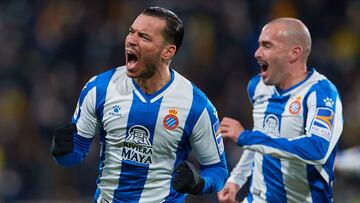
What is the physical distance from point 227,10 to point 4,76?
3565mm

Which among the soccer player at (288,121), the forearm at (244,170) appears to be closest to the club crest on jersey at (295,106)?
the soccer player at (288,121)

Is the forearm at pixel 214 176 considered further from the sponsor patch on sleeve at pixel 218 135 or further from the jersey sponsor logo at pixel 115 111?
the jersey sponsor logo at pixel 115 111

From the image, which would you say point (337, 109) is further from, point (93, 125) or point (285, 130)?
point (93, 125)

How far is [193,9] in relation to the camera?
13.5m

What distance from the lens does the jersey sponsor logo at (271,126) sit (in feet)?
20.3

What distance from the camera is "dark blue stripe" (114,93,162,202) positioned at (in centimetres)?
545

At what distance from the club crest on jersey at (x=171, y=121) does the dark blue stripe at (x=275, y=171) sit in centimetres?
100

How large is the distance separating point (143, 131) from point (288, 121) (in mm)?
1182

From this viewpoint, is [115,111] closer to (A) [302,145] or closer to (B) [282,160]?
(A) [302,145]

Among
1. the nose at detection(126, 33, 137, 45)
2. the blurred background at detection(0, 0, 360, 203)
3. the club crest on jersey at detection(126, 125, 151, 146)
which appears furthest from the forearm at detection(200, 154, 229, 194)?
the blurred background at detection(0, 0, 360, 203)

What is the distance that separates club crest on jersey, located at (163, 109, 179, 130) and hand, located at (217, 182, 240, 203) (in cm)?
127

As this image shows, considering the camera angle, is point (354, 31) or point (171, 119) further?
point (354, 31)

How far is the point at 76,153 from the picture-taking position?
5.49 m

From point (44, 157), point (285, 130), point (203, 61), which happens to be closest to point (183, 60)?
point (203, 61)
